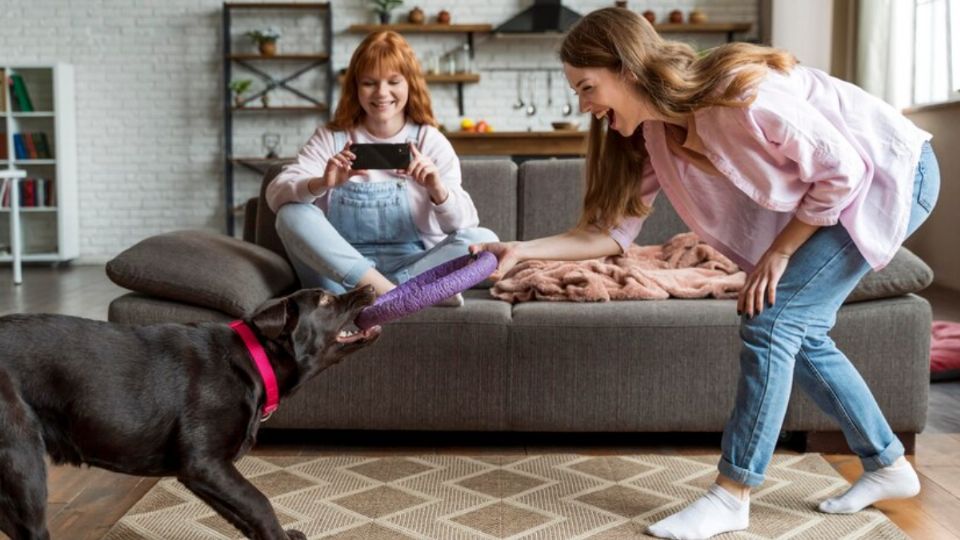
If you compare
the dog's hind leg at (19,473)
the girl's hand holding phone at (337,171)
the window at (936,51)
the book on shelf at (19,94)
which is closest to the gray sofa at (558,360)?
the girl's hand holding phone at (337,171)

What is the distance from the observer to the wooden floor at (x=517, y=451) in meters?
2.21

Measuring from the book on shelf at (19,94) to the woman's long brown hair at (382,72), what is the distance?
5855 mm

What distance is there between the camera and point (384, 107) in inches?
116

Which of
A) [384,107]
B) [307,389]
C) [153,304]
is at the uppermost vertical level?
[384,107]

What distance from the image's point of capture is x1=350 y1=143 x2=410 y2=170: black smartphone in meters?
2.78

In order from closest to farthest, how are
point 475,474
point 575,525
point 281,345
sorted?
1. point 281,345
2. point 575,525
3. point 475,474

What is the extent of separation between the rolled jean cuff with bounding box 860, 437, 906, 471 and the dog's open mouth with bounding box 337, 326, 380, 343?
1.07m

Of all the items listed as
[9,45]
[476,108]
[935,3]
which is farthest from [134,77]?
[935,3]

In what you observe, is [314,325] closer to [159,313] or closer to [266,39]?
[159,313]

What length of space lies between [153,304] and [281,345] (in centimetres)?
89

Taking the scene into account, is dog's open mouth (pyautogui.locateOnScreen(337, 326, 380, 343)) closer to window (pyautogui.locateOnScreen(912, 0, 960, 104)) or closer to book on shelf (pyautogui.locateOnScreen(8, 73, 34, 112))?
window (pyautogui.locateOnScreen(912, 0, 960, 104))

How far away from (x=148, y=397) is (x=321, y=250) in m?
1.00

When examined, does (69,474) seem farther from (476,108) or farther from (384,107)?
(476,108)

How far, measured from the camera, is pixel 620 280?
9.36ft
